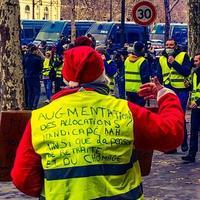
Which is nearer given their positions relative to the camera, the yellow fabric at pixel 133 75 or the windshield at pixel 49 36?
the yellow fabric at pixel 133 75

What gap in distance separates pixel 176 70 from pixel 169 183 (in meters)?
2.76

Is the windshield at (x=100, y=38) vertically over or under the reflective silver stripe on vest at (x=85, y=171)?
under

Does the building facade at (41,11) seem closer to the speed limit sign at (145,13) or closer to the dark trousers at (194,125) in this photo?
the speed limit sign at (145,13)

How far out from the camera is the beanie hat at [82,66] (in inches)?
145

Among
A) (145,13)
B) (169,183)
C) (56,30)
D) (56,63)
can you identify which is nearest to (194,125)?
(169,183)

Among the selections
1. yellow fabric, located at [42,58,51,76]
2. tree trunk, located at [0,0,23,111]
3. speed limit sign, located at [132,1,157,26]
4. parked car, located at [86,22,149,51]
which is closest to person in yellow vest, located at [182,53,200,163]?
tree trunk, located at [0,0,23,111]

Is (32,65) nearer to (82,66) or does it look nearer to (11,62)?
(11,62)

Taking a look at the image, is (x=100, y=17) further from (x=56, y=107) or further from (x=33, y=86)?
(x=56, y=107)

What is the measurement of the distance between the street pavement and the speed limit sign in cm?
745

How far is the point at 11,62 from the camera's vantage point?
12.0 m

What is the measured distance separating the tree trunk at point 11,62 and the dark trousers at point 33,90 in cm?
719

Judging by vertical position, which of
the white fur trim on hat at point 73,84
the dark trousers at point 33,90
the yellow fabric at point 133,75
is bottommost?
the dark trousers at point 33,90

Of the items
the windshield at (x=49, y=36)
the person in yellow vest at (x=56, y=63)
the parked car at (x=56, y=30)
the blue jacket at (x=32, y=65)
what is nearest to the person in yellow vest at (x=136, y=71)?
the blue jacket at (x=32, y=65)

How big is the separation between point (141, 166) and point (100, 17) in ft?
204
